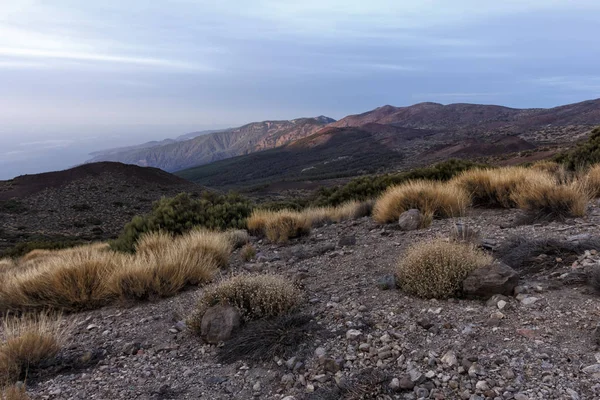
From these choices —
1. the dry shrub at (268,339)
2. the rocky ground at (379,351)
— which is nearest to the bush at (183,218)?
the rocky ground at (379,351)

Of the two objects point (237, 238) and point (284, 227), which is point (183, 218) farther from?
point (284, 227)

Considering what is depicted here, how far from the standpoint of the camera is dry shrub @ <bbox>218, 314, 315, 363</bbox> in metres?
4.05

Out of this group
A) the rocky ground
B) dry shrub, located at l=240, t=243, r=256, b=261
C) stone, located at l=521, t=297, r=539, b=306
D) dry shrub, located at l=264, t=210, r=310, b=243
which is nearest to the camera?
the rocky ground

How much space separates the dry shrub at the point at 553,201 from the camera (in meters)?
7.14

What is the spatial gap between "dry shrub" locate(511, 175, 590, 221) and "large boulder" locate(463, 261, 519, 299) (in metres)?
3.38

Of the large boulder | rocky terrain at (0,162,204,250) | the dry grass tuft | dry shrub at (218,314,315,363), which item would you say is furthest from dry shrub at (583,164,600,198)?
rocky terrain at (0,162,204,250)

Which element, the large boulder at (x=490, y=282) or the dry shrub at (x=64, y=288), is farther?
the dry shrub at (x=64, y=288)

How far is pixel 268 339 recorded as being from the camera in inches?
164

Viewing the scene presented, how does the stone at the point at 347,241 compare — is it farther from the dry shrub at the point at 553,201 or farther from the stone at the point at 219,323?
the stone at the point at 219,323

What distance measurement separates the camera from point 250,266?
742 centimetres

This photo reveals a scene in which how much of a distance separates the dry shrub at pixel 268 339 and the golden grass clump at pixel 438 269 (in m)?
1.34

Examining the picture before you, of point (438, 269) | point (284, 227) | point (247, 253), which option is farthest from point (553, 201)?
point (247, 253)

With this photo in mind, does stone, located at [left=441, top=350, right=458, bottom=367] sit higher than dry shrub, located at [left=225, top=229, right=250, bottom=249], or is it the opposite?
dry shrub, located at [left=225, top=229, right=250, bottom=249]

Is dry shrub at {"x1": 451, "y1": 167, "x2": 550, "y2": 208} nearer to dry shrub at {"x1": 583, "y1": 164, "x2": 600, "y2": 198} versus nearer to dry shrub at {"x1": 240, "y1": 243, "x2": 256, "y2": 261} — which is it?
dry shrub at {"x1": 583, "y1": 164, "x2": 600, "y2": 198}
